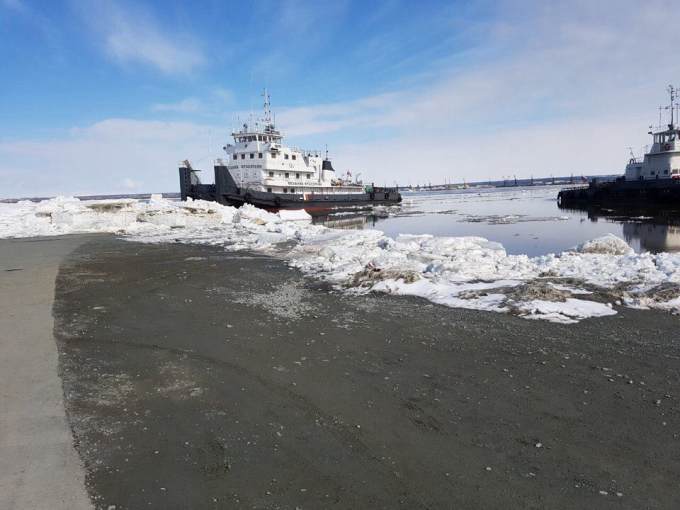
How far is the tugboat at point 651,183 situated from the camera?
3569 cm

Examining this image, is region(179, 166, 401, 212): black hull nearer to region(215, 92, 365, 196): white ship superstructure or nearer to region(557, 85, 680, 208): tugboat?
region(215, 92, 365, 196): white ship superstructure

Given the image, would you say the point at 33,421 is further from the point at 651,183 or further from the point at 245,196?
the point at 651,183

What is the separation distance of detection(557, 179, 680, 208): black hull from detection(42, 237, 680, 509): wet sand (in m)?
36.6

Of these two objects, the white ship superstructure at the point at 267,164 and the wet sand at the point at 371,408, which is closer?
the wet sand at the point at 371,408

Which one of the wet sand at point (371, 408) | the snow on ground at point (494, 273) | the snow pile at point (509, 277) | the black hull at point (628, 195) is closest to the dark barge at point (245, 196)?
the snow on ground at point (494, 273)

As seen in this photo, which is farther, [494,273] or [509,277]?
[494,273]

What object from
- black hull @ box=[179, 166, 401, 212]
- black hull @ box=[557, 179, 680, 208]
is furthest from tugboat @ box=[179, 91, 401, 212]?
black hull @ box=[557, 179, 680, 208]

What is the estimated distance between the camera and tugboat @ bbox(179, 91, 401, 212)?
35594 mm

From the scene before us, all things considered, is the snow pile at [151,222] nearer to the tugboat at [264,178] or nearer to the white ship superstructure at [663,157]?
the tugboat at [264,178]

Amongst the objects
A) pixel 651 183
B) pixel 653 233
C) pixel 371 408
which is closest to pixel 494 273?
pixel 371 408

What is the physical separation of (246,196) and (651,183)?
33.6m

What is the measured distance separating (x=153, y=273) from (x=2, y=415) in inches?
287

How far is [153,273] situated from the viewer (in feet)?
34.6

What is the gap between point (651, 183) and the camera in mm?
37000
